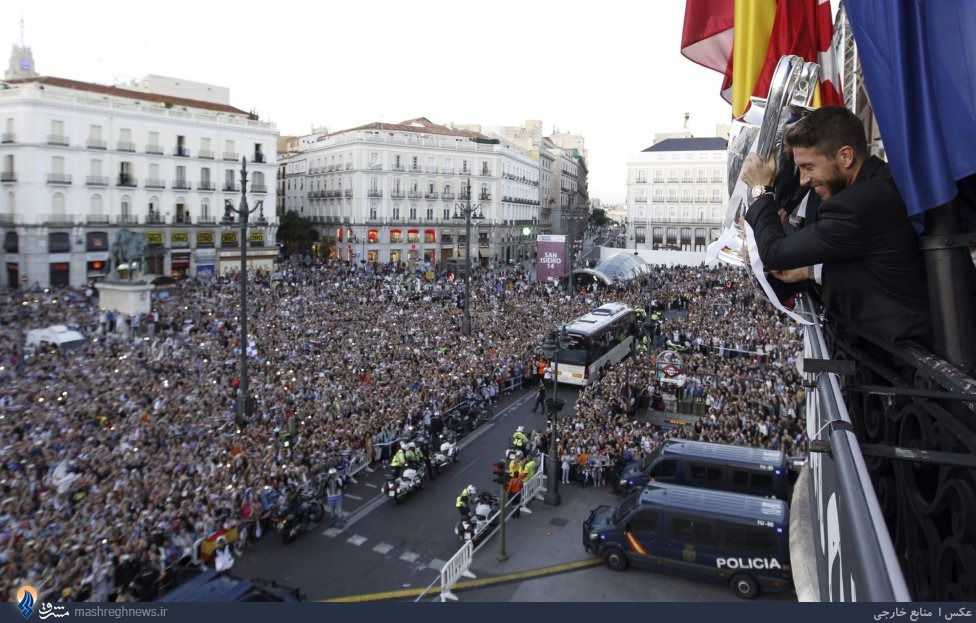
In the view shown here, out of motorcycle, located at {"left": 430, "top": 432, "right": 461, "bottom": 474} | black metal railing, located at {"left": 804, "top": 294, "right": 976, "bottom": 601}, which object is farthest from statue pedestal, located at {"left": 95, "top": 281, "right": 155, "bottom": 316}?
black metal railing, located at {"left": 804, "top": 294, "right": 976, "bottom": 601}

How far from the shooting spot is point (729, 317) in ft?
104

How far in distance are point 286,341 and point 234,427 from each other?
875 cm

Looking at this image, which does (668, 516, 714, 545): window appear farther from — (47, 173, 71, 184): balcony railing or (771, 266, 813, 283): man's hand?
(47, 173, 71, 184): balcony railing

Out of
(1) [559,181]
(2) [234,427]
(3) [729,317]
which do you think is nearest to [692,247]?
(1) [559,181]

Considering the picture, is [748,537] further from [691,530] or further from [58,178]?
[58,178]

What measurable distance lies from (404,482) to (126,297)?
19262mm

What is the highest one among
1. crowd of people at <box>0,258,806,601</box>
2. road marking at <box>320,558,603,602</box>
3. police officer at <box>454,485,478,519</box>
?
crowd of people at <box>0,258,806,601</box>

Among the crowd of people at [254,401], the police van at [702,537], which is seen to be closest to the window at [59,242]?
the crowd of people at [254,401]

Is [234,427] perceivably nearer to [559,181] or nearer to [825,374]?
[825,374]

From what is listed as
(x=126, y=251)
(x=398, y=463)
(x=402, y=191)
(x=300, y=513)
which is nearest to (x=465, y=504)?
(x=398, y=463)

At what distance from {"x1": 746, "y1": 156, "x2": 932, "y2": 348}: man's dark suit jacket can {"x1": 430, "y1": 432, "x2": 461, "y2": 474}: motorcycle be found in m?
15.9

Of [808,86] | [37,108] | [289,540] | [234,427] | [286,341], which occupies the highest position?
[37,108]

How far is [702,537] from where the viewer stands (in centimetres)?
1234

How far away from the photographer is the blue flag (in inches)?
86.7
